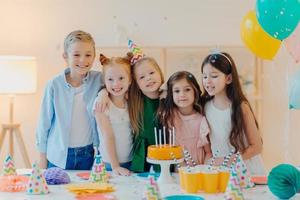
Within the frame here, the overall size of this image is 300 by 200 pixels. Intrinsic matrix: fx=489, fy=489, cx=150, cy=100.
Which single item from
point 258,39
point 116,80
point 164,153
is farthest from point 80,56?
point 258,39

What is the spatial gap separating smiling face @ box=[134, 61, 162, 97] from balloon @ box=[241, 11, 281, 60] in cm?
46

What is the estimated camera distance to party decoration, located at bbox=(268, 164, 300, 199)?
1620mm

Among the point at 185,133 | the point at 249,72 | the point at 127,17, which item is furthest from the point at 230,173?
the point at 127,17

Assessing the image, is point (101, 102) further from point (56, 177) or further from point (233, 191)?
point (233, 191)

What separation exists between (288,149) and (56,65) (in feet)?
6.48

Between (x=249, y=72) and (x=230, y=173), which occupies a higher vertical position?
(x=249, y=72)

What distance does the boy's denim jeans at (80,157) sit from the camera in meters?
2.37

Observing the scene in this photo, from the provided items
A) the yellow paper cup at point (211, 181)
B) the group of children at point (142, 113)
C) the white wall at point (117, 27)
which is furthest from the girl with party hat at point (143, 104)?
the white wall at point (117, 27)

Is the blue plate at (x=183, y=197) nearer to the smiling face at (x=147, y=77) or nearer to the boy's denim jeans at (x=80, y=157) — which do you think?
the smiling face at (x=147, y=77)

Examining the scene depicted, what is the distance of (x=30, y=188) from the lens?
1.73m

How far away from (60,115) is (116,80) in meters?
0.36

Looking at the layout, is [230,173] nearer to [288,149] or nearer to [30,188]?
[30,188]

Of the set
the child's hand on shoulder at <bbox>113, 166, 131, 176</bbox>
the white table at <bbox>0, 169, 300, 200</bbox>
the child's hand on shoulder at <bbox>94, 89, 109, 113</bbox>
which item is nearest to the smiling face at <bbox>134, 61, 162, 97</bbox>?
the child's hand on shoulder at <bbox>94, 89, 109, 113</bbox>

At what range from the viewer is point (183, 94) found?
7.22 feet
